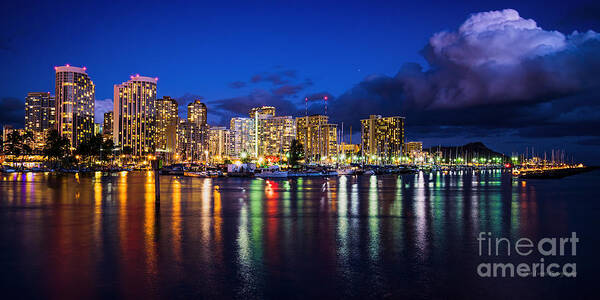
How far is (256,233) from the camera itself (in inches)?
800

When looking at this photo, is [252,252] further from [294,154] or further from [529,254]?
[294,154]

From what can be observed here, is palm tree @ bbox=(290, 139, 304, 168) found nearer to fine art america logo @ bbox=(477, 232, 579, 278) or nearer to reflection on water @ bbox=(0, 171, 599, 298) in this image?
reflection on water @ bbox=(0, 171, 599, 298)

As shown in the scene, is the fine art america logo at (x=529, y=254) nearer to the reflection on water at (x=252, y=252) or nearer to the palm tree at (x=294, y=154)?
the reflection on water at (x=252, y=252)

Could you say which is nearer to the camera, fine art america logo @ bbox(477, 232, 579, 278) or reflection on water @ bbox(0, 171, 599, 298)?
reflection on water @ bbox(0, 171, 599, 298)

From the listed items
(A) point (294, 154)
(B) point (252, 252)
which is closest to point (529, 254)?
(B) point (252, 252)

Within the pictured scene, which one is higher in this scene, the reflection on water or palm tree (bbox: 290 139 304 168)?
palm tree (bbox: 290 139 304 168)

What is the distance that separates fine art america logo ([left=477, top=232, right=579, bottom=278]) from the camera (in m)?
13.4

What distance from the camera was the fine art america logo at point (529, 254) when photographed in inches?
529

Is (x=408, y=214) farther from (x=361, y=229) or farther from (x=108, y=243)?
(x=108, y=243)

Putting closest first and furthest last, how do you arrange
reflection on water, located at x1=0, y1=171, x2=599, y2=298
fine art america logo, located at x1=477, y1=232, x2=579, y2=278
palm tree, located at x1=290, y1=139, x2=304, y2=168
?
reflection on water, located at x1=0, y1=171, x2=599, y2=298 → fine art america logo, located at x1=477, y1=232, x2=579, y2=278 → palm tree, located at x1=290, y1=139, x2=304, y2=168

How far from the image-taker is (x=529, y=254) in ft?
53.2

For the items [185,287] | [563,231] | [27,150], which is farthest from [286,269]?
[27,150]

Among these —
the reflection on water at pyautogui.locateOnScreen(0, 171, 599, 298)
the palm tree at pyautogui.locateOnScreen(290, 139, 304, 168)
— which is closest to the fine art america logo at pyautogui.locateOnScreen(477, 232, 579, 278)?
the reflection on water at pyautogui.locateOnScreen(0, 171, 599, 298)

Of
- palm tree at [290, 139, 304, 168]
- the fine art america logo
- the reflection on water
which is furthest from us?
palm tree at [290, 139, 304, 168]
